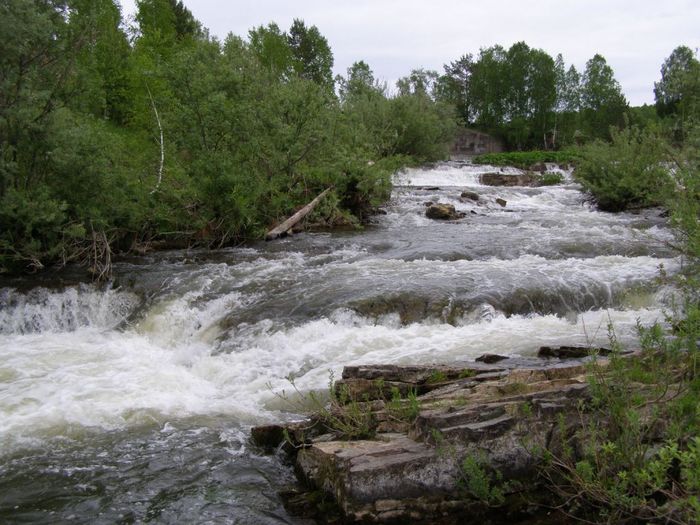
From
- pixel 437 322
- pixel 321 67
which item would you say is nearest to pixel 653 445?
pixel 437 322

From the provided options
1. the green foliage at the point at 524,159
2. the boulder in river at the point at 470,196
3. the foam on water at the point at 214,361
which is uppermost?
the green foliage at the point at 524,159

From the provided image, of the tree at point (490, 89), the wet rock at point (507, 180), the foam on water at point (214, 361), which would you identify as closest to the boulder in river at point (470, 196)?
the wet rock at point (507, 180)

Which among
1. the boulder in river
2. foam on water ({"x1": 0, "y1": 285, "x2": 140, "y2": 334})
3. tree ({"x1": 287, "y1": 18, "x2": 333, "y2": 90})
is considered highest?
tree ({"x1": 287, "y1": 18, "x2": 333, "y2": 90})

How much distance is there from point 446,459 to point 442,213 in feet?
A: 56.3

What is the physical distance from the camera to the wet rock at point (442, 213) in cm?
2089

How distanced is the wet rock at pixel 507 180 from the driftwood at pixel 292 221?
1812 cm

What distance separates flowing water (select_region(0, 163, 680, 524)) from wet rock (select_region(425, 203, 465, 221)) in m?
4.75

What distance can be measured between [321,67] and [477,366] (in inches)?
2362

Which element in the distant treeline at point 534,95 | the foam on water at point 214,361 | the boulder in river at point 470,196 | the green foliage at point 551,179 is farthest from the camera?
the distant treeline at point 534,95

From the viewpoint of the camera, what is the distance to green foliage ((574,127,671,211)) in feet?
66.9

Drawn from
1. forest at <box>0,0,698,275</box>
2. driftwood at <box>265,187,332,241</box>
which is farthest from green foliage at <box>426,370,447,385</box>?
driftwood at <box>265,187,332,241</box>

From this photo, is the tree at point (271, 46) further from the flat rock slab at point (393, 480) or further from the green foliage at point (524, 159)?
the flat rock slab at point (393, 480)

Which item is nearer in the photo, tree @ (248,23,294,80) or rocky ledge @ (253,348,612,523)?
rocky ledge @ (253,348,612,523)

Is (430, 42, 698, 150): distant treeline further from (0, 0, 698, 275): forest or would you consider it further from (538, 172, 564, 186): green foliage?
(0, 0, 698, 275): forest
